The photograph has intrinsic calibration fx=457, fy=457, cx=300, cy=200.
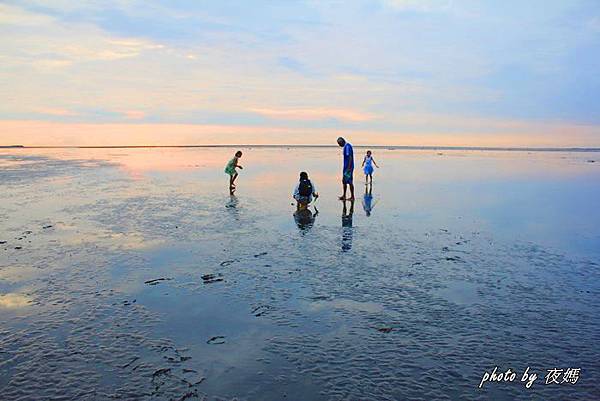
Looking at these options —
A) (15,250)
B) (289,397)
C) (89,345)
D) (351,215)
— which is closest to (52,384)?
(89,345)

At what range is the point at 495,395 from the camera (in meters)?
4.90

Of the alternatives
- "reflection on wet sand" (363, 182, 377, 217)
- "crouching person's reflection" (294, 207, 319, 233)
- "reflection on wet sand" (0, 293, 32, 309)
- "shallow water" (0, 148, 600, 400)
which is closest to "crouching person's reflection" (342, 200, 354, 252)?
"shallow water" (0, 148, 600, 400)

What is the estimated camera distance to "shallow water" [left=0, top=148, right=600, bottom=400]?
511cm

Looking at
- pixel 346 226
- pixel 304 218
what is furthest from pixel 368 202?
pixel 346 226

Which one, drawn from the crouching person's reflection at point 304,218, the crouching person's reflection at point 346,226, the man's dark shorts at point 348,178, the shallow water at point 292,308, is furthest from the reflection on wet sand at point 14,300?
the man's dark shorts at point 348,178

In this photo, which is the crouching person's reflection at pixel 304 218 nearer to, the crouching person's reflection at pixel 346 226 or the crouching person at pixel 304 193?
the crouching person at pixel 304 193

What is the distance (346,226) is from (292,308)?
23.5ft

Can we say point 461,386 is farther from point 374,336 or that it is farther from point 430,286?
point 430,286

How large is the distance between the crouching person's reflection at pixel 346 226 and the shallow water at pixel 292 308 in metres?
0.11

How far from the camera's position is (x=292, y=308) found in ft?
23.8

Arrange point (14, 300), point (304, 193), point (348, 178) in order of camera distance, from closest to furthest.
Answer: point (14, 300), point (304, 193), point (348, 178)

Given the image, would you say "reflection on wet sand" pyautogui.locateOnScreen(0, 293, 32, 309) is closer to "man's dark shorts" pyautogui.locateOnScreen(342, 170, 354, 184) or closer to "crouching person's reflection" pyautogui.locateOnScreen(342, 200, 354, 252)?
"crouching person's reflection" pyautogui.locateOnScreen(342, 200, 354, 252)

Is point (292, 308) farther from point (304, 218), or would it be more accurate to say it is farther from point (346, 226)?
point (304, 218)

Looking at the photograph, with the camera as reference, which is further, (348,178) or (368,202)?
(368,202)
